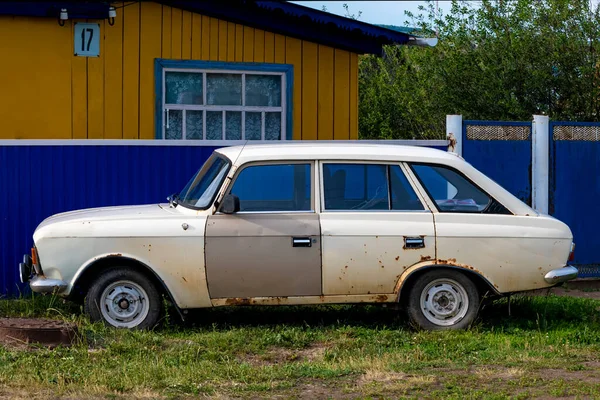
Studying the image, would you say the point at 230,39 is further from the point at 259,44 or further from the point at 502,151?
the point at 502,151

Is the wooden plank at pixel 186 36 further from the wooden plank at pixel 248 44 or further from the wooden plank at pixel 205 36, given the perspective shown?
the wooden plank at pixel 248 44

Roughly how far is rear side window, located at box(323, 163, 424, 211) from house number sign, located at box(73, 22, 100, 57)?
13.1 ft

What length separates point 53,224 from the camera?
8625mm

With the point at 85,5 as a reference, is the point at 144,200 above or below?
below

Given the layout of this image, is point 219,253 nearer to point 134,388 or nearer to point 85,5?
point 134,388

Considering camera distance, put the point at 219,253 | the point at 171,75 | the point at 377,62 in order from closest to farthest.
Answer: the point at 219,253 < the point at 171,75 < the point at 377,62

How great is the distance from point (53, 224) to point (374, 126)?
9594mm

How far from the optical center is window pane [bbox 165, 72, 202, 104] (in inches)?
471

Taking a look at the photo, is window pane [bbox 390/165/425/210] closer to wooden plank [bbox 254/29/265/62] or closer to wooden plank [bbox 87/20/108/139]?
wooden plank [bbox 254/29/265/62]

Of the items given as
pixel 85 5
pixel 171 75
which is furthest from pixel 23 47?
pixel 171 75

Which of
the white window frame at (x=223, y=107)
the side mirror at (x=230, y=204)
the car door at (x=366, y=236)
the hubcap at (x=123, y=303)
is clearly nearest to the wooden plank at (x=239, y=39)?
the white window frame at (x=223, y=107)

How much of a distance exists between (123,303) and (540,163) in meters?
5.50

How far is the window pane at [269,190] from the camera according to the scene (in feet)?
28.6

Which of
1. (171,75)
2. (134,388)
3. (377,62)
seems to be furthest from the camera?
→ (377,62)
